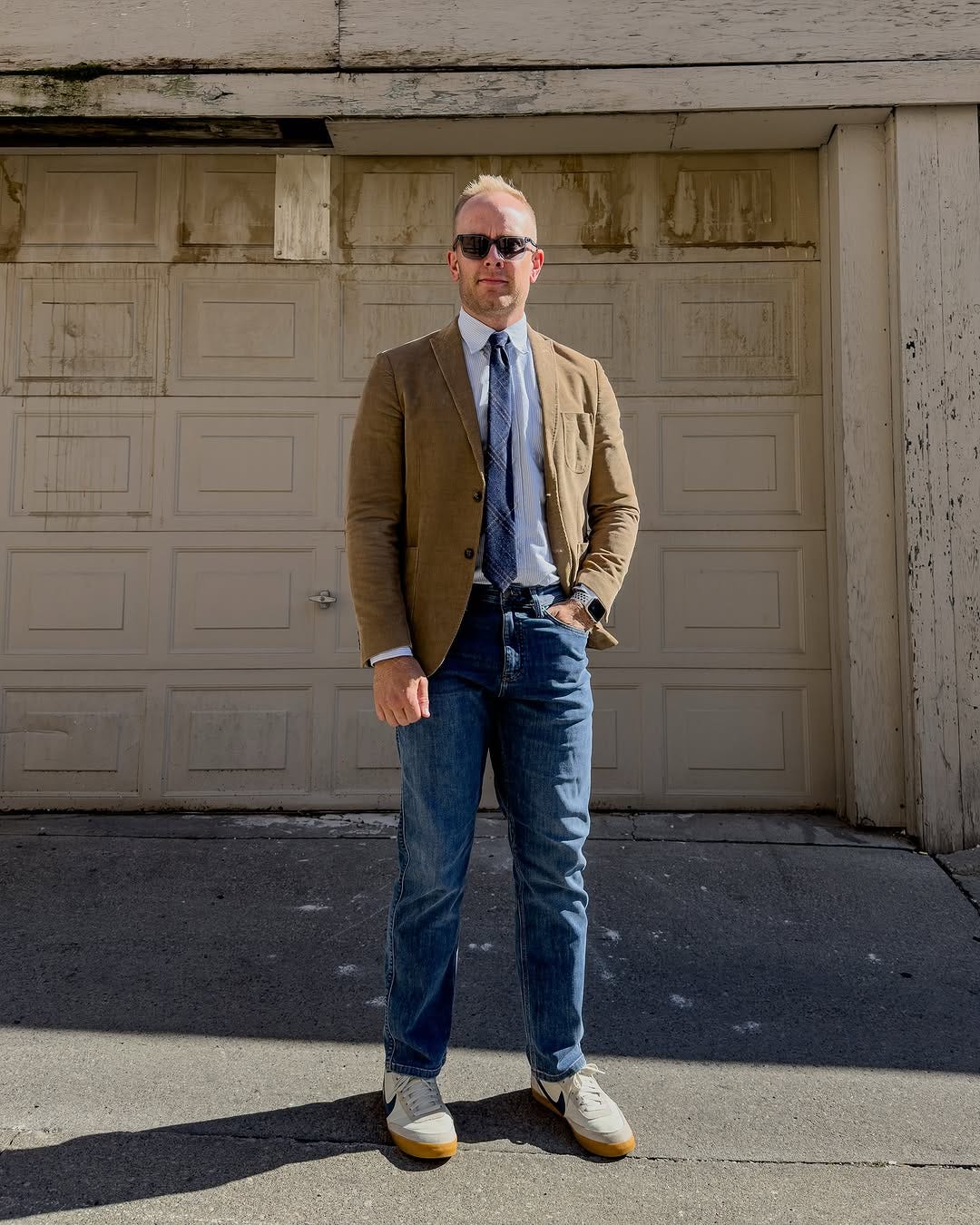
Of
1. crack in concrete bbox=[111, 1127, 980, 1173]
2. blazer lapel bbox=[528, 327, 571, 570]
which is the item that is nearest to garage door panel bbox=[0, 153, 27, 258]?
blazer lapel bbox=[528, 327, 571, 570]

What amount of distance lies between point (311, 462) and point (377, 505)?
2.73 metres

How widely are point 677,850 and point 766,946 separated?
0.89 metres

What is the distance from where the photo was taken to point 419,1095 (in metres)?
2.12

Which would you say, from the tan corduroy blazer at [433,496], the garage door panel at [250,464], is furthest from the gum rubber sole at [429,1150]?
the garage door panel at [250,464]

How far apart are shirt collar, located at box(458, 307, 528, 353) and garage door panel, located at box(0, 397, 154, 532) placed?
3018 millimetres

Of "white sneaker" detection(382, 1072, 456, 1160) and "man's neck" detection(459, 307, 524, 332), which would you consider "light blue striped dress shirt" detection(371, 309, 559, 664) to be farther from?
"white sneaker" detection(382, 1072, 456, 1160)

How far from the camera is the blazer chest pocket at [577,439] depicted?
224cm

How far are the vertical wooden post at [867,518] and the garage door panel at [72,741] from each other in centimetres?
348

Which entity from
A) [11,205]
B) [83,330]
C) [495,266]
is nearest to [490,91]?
[83,330]

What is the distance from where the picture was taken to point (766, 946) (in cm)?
321

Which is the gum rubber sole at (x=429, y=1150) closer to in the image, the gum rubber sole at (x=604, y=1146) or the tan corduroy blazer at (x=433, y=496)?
the gum rubber sole at (x=604, y=1146)

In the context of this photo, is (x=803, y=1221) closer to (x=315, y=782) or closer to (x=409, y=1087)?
(x=409, y=1087)

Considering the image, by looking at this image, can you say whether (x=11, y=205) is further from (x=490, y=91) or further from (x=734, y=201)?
(x=734, y=201)

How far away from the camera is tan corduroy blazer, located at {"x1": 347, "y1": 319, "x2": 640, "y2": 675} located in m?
2.09
